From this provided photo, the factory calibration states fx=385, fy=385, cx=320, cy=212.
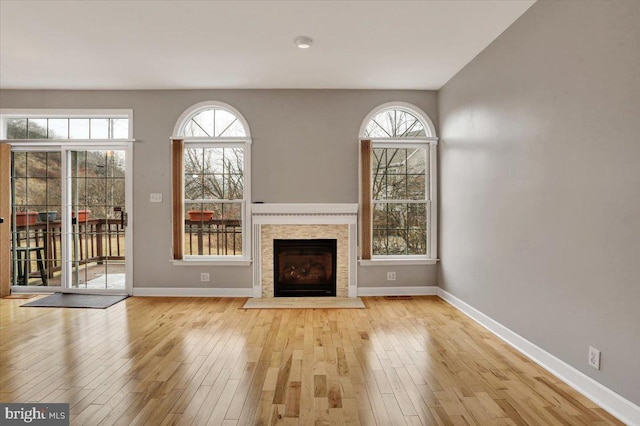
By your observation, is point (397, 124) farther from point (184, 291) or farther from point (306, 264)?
point (184, 291)

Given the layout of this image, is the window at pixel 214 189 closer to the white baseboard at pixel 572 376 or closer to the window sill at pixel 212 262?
the window sill at pixel 212 262

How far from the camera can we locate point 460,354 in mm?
3166

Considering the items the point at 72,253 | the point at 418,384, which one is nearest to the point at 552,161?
the point at 418,384

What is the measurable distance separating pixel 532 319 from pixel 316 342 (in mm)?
1806

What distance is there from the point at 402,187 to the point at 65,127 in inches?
186

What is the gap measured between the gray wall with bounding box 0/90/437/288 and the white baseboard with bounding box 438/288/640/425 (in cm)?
241

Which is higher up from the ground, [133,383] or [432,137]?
[432,137]

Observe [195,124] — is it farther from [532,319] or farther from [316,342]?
[532,319]

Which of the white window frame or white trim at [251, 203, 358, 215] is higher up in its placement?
the white window frame

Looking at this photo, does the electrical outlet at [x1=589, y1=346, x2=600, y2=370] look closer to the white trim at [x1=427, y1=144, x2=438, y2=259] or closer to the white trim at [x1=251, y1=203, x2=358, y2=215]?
the white trim at [x1=427, y1=144, x2=438, y2=259]

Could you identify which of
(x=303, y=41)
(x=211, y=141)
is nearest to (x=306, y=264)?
(x=211, y=141)

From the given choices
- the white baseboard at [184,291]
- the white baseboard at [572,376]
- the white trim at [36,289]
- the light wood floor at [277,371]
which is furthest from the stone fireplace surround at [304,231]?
the white trim at [36,289]

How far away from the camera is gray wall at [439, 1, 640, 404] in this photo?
7.25ft

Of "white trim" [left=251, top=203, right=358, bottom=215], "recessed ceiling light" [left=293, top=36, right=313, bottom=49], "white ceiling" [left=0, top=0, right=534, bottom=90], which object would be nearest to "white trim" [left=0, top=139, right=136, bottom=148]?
"white ceiling" [left=0, top=0, right=534, bottom=90]
